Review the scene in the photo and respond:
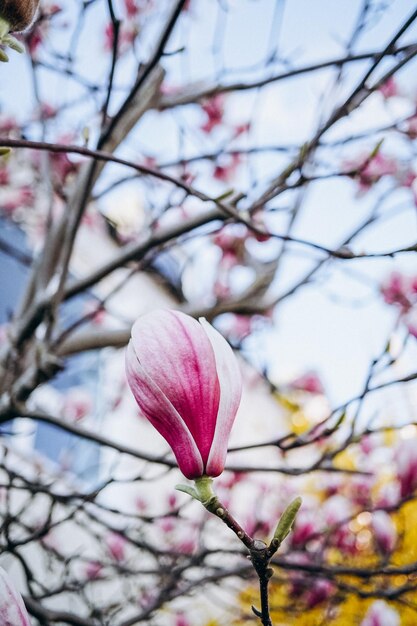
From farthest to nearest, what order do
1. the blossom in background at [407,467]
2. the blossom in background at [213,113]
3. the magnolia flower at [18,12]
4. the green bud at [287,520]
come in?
the blossom in background at [213,113] → the blossom in background at [407,467] → the magnolia flower at [18,12] → the green bud at [287,520]

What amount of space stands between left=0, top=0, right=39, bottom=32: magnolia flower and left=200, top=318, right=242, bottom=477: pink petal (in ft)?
1.23

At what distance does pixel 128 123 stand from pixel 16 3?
3.92ft

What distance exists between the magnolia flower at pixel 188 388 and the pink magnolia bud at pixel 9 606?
0.62 ft

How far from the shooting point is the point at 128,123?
176cm

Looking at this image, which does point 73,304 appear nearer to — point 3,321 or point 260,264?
point 3,321

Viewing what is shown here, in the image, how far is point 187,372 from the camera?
57 cm

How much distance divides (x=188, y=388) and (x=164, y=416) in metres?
0.04

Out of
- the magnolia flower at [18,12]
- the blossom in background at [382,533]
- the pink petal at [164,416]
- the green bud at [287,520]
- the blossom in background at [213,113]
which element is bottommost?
the green bud at [287,520]

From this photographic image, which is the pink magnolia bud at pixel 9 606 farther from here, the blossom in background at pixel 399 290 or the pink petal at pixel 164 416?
the blossom in background at pixel 399 290

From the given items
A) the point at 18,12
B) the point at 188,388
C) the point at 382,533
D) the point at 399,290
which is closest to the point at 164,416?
the point at 188,388

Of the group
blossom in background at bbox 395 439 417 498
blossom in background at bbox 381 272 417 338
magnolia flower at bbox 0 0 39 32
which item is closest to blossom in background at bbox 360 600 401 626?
blossom in background at bbox 395 439 417 498

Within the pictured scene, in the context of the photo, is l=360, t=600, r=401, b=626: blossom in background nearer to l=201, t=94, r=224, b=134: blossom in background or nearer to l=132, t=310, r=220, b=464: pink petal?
l=132, t=310, r=220, b=464: pink petal

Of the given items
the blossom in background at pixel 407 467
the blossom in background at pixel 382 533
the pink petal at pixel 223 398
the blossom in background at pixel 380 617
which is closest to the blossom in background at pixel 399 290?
the blossom in background at pixel 407 467

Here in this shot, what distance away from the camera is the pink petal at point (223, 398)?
1.84ft
